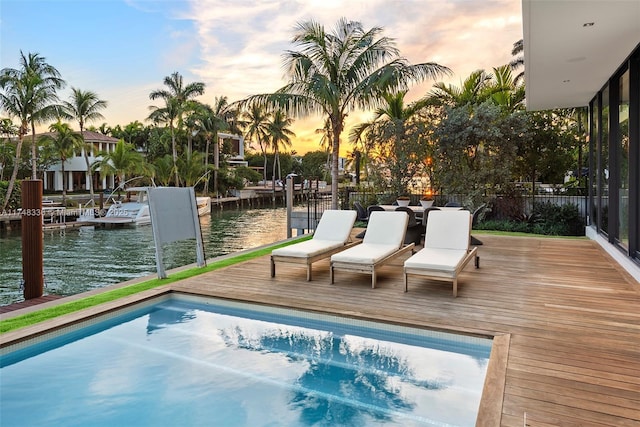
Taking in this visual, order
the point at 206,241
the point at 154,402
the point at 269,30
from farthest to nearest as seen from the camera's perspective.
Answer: the point at 206,241, the point at 269,30, the point at 154,402

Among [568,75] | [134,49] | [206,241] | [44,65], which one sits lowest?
[206,241]

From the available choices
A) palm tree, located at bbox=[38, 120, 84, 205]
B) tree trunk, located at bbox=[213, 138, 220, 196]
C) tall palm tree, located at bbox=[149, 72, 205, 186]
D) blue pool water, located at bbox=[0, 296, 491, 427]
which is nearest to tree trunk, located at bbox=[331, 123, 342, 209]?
blue pool water, located at bbox=[0, 296, 491, 427]

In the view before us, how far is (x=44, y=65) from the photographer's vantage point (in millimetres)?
25500

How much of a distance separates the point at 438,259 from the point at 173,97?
32.5 meters

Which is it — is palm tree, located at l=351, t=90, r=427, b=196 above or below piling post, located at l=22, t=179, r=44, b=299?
above

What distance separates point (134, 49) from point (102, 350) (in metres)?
14.3

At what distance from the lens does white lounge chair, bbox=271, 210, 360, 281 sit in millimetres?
6266

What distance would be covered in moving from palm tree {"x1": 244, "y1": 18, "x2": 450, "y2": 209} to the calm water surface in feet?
19.6

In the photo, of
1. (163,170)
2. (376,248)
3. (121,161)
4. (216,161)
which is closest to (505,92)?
(376,248)

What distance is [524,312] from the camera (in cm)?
464

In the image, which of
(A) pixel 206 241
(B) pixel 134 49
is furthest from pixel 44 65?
(A) pixel 206 241

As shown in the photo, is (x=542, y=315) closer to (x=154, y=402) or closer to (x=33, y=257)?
(x=154, y=402)

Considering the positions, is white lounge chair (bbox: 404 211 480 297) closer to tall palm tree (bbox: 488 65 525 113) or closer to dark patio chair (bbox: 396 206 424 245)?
Answer: dark patio chair (bbox: 396 206 424 245)

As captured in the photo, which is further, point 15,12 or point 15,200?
point 15,200
